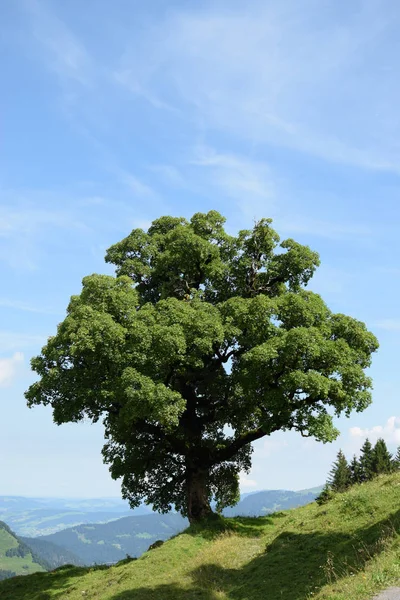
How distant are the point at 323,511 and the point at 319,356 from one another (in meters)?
8.52

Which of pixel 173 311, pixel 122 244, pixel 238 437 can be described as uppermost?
pixel 122 244

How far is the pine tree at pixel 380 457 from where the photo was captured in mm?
74312

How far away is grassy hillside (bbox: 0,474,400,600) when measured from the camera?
653 inches

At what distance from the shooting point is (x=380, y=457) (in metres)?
76.7

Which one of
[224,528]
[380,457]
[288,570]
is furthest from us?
[380,457]

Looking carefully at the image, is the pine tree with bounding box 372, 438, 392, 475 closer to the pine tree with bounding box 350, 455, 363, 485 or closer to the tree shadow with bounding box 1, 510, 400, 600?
the pine tree with bounding box 350, 455, 363, 485

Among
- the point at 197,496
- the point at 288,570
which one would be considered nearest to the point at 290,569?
the point at 288,570

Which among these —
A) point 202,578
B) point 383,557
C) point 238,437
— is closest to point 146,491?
point 238,437

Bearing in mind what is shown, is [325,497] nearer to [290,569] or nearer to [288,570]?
[290,569]

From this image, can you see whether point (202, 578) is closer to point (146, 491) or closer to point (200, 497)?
point (200, 497)

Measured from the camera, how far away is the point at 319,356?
28.9m

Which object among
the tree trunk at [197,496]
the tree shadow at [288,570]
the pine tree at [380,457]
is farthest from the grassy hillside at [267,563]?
the pine tree at [380,457]

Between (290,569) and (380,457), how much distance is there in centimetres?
6353

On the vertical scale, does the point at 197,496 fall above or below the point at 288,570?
above
